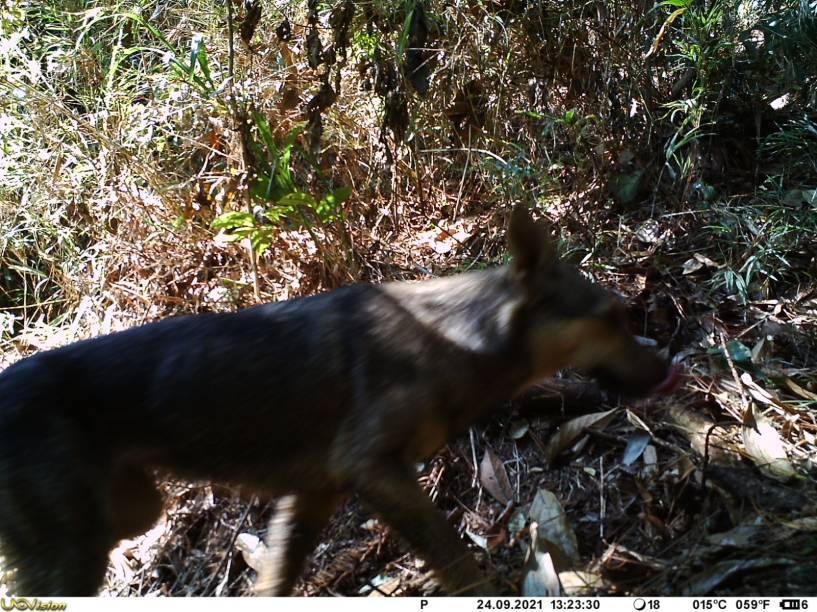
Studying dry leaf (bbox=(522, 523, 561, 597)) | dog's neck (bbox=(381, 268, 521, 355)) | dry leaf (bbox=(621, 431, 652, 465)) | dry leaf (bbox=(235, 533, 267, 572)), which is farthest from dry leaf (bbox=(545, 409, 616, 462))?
dry leaf (bbox=(235, 533, 267, 572))

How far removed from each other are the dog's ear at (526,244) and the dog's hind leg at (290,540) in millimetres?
1315

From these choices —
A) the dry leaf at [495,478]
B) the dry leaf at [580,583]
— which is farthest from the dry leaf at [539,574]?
the dry leaf at [495,478]

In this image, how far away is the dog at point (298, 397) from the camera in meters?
3.13

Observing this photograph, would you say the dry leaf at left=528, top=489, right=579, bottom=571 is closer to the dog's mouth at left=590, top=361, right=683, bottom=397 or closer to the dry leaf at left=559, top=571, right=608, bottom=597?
the dry leaf at left=559, top=571, right=608, bottom=597

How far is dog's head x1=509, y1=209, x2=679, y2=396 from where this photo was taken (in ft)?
11.1

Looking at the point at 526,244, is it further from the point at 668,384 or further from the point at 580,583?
the point at 580,583

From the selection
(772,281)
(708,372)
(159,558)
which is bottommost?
(159,558)

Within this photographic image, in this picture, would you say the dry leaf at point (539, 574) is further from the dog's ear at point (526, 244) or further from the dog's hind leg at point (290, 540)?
the dog's ear at point (526, 244)

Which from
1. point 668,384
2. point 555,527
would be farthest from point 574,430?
point 668,384

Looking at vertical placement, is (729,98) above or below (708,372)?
above

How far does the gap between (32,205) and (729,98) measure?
5.29 metres

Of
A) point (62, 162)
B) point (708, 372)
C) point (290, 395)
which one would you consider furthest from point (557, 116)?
point (62, 162)

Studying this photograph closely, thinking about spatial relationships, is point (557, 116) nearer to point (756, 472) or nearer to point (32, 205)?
point (756, 472)

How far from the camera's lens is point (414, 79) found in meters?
4.75
